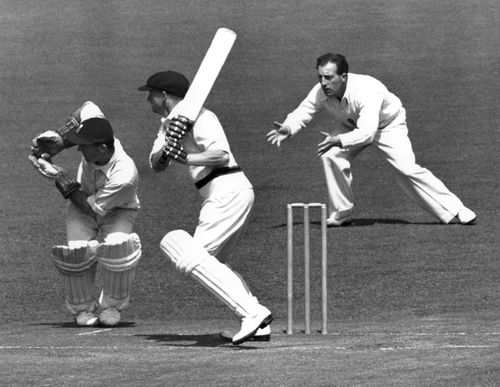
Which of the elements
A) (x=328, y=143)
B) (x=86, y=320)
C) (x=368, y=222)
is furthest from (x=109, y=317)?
(x=368, y=222)

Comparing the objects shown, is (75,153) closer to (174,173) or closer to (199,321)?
(174,173)

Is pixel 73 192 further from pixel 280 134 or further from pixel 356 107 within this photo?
pixel 356 107

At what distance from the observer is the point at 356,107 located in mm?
15859

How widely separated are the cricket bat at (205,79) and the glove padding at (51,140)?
1663 millimetres

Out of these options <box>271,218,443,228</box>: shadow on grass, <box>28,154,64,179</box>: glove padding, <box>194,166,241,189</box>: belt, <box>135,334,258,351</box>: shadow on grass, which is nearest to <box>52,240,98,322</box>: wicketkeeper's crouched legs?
<box>28,154,64,179</box>: glove padding

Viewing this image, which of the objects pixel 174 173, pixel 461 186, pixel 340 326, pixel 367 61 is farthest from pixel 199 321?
pixel 367 61

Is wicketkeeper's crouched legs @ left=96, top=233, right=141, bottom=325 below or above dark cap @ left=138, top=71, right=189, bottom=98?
below

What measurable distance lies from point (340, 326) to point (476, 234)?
15.0ft

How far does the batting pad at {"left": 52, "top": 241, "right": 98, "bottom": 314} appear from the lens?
12.2 metres

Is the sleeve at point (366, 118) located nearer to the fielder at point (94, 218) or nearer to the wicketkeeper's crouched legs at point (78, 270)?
the fielder at point (94, 218)

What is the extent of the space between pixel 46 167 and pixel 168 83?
183cm

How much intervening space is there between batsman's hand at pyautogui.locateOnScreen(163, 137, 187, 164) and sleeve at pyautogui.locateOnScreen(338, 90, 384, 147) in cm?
468

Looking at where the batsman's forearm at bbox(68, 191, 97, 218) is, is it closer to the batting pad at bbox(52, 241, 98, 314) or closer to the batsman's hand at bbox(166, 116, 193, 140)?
the batting pad at bbox(52, 241, 98, 314)

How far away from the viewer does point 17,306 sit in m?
13.8
